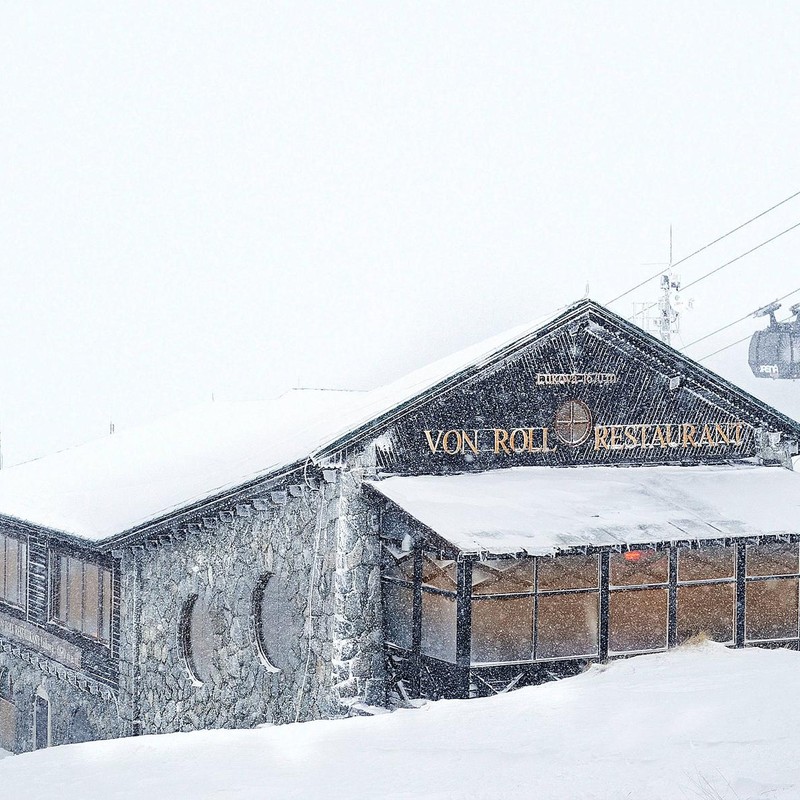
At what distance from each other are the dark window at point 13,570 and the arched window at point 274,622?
7.92 m

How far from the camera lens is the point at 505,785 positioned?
10.9m

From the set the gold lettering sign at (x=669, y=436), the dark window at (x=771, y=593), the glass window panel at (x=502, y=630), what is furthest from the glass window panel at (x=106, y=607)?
the dark window at (x=771, y=593)

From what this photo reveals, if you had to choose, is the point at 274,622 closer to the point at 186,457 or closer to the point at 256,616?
the point at 256,616

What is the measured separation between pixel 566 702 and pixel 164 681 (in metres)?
8.78

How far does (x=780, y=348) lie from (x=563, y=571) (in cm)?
5265

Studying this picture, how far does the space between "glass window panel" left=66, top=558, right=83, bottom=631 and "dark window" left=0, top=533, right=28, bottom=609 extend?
2.37 meters

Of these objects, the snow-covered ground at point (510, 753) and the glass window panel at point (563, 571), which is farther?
the glass window panel at point (563, 571)

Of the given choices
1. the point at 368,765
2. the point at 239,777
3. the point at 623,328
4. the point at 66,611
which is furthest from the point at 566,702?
the point at 66,611

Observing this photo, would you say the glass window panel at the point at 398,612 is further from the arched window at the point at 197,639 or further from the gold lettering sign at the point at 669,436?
the gold lettering sign at the point at 669,436

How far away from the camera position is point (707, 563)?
22.8 meters

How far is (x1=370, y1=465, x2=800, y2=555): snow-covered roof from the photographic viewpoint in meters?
17.3

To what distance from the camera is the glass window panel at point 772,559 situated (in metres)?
20.6

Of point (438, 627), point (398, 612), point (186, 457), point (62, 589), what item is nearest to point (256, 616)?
point (398, 612)

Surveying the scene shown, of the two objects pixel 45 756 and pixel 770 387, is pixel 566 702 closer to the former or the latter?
pixel 45 756
